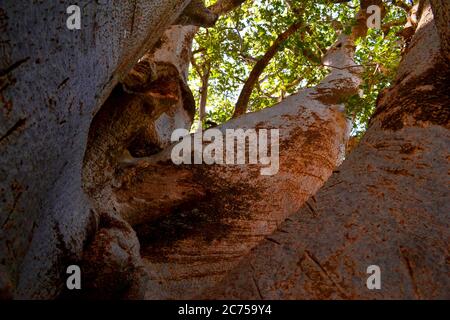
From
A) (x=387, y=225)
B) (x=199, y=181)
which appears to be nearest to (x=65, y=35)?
(x=387, y=225)

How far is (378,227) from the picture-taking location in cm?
120

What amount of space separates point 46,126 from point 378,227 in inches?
39.5

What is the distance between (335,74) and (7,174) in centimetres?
343

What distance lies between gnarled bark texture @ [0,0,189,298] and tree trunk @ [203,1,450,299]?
0.56m

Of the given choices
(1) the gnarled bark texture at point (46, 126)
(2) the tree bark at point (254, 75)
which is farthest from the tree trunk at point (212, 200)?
(2) the tree bark at point (254, 75)

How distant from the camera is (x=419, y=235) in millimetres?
1169

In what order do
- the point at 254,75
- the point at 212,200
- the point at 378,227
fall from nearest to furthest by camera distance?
the point at 378,227
the point at 212,200
the point at 254,75

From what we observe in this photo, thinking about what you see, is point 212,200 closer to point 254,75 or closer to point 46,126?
point 46,126

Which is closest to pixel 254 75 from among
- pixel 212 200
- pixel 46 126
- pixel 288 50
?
pixel 288 50

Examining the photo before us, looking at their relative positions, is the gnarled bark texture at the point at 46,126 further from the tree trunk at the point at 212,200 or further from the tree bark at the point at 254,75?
the tree bark at the point at 254,75

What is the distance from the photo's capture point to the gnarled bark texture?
1133 mm

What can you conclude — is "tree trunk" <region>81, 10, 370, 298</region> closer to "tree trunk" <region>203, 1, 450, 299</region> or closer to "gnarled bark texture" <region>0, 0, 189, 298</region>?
"gnarled bark texture" <region>0, 0, 189, 298</region>

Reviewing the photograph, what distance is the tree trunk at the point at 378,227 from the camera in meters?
1.07

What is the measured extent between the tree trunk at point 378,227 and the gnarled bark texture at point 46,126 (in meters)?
0.56
